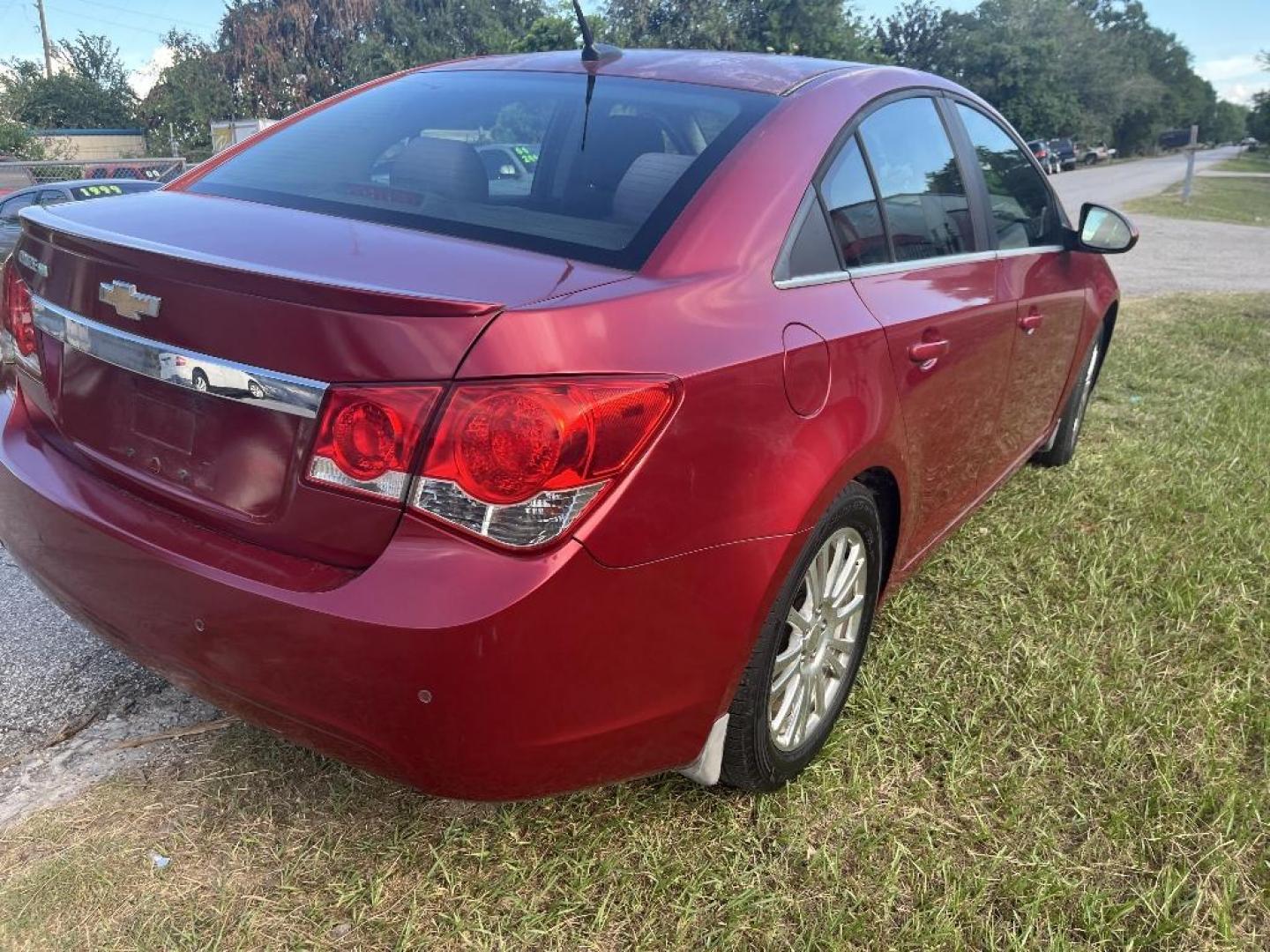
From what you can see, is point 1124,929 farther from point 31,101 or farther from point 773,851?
point 31,101

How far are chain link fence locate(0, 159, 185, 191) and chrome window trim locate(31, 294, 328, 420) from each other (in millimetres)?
16109

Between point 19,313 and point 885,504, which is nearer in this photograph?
point 19,313

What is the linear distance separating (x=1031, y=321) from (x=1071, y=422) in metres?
1.37

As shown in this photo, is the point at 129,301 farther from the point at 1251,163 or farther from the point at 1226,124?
the point at 1226,124

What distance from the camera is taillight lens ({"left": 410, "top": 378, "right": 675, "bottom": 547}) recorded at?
1.49 meters

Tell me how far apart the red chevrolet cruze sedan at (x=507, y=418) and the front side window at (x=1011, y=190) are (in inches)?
29.9

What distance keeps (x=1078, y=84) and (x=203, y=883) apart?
70.9m

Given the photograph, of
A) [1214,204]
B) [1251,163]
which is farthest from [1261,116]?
[1214,204]

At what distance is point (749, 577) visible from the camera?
1805 millimetres

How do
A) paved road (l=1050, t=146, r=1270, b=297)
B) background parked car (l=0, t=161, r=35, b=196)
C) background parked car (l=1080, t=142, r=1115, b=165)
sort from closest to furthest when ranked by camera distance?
1. paved road (l=1050, t=146, r=1270, b=297)
2. background parked car (l=0, t=161, r=35, b=196)
3. background parked car (l=1080, t=142, r=1115, b=165)

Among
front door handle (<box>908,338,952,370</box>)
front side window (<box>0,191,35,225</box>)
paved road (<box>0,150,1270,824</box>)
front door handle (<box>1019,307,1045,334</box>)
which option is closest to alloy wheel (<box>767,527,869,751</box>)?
front door handle (<box>908,338,952,370</box>)

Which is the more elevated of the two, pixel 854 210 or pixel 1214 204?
pixel 854 210

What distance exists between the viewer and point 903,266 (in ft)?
8.04

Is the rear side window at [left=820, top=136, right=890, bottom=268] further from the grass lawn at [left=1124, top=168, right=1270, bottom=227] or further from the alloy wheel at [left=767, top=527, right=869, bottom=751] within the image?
the grass lawn at [left=1124, top=168, right=1270, bottom=227]
